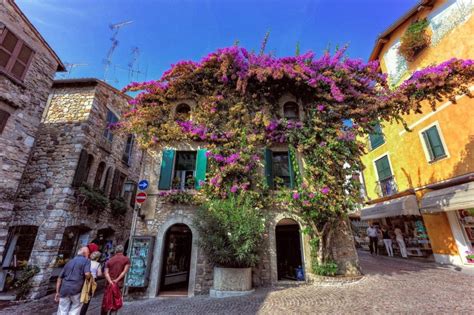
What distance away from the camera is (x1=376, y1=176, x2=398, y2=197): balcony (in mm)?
13572

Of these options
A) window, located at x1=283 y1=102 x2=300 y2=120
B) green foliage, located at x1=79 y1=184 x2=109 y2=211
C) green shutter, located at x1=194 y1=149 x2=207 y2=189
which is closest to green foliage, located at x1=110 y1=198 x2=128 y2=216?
green foliage, located at x1=79 y1=184 x2=109 y2=211

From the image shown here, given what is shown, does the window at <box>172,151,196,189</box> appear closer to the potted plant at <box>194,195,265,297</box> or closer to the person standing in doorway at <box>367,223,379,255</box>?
the potted plant at <box>194,195,265,297</box>

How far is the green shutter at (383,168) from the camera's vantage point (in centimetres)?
1423

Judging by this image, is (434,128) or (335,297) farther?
(434,128)

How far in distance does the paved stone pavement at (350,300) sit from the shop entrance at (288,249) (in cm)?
198

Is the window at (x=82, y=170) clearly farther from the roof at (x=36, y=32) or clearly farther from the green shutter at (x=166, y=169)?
the roof at (x=36, y=32)

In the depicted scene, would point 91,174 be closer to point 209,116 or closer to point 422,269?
point 209,116

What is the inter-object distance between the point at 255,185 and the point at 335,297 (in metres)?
4.24

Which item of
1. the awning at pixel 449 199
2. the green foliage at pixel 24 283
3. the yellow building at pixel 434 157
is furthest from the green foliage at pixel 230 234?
the awning at pixel 449 199

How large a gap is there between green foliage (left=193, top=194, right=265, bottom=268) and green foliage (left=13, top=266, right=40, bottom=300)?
654 centimetres

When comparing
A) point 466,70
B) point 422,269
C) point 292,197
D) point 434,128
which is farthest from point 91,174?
point 434,128

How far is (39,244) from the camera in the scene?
8.40 metres

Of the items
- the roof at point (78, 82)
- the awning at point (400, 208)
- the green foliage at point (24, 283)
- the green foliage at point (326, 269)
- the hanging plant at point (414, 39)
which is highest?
the hanging plant at point (414, 39)

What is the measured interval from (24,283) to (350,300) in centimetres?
1083
